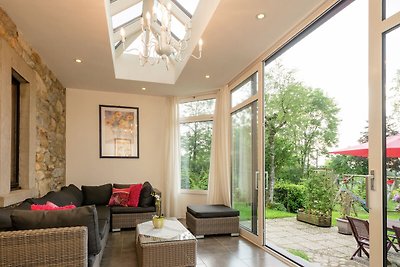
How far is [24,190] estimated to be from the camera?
10.9ft

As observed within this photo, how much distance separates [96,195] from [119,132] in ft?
4.91

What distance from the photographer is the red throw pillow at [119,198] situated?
5.00 metres

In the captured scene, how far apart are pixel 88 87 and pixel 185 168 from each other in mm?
2837

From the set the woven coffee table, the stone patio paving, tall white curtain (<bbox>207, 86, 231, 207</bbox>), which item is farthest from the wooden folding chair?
tall white curtain (<bbox>207, 86, 231, 207</bbox>)

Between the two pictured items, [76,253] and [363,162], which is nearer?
[76,253]

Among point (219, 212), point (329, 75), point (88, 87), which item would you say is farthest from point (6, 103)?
point (329, 75)

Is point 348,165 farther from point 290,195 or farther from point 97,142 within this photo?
point 97,142

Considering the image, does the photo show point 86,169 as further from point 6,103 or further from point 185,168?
point 6,103

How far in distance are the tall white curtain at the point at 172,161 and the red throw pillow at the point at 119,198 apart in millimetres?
1192

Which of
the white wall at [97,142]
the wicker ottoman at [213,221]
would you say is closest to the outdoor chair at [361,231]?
the wicker ottoman at [213,221]

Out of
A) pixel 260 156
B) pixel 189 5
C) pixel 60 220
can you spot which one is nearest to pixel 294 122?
pixel 260 156

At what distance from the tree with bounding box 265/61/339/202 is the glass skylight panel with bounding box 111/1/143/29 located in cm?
334

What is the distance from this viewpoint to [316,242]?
14.5ft

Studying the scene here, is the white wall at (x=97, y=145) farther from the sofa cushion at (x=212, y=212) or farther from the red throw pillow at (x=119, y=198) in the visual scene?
the sofa cushion at (x=212, y=212)
